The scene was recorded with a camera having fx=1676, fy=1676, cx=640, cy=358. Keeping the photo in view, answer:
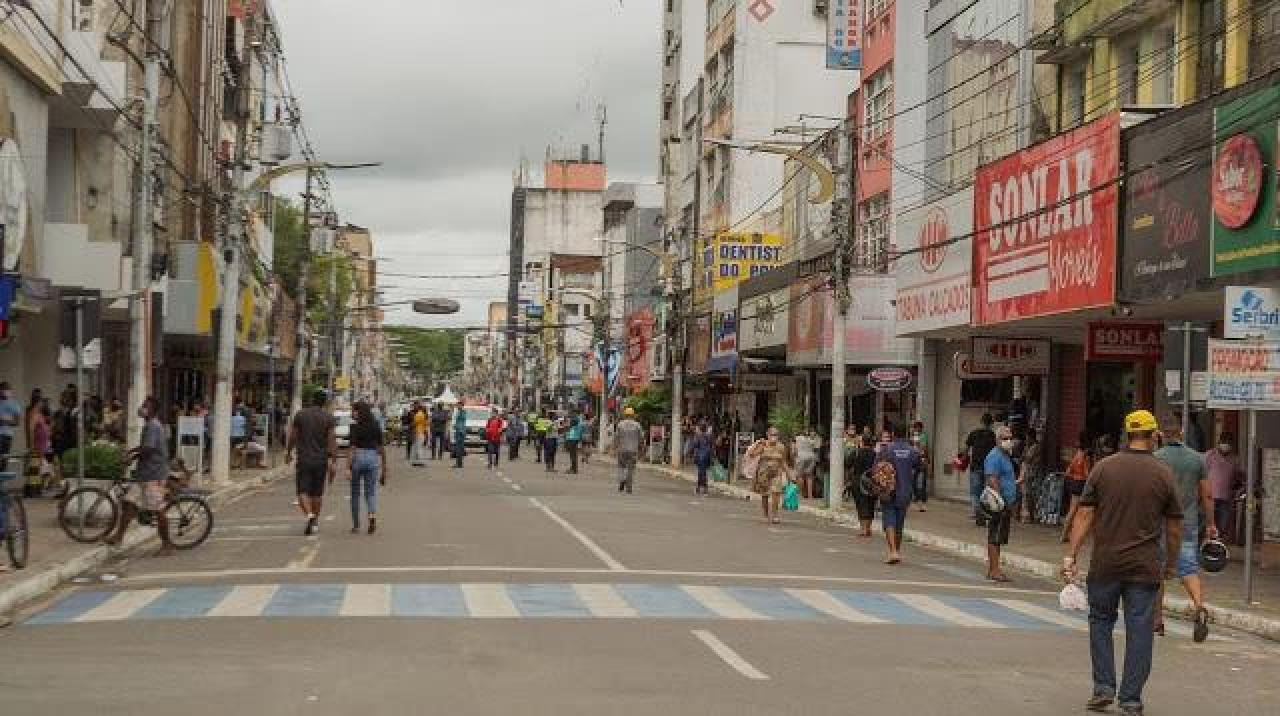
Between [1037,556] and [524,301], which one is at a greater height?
[524,301]

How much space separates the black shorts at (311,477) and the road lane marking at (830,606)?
7952 millimetres

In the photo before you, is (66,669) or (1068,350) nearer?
(66,669)

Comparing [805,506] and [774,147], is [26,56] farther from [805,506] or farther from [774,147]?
[805,506]

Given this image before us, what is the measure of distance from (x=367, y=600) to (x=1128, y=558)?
720 centimetres

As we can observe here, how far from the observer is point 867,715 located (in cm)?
978

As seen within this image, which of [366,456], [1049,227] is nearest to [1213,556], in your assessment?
[366,456]

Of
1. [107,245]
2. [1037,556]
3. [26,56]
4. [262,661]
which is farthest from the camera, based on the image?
[107,245]

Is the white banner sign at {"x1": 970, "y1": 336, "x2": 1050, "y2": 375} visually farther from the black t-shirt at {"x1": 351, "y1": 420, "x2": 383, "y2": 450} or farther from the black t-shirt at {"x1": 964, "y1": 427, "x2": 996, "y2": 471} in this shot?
the black t-shirt at {"x1": 351, "y1": 420, "x2": 383, "y2": 450}

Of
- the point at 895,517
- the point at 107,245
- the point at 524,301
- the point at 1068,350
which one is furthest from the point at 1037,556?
the point at 524,301

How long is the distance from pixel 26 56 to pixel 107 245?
464cm

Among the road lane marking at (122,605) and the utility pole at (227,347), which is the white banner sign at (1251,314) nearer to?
the road lane marking at (122,605)

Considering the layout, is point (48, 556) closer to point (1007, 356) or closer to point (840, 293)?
point (840, 293)

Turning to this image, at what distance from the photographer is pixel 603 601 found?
605 inches

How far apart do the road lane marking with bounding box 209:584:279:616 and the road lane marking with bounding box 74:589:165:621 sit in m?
0.71
